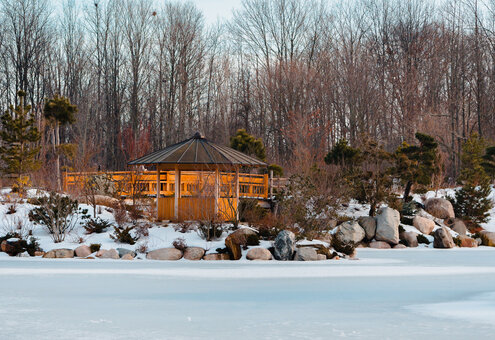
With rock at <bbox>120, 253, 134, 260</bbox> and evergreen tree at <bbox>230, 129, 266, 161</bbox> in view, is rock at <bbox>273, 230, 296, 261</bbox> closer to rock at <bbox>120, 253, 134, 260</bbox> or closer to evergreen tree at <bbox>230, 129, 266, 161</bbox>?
rock at <bbox>120, 253, 134, 260</bbox>

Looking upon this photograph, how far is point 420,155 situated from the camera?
2547 centimetres

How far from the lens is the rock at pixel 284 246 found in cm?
1797

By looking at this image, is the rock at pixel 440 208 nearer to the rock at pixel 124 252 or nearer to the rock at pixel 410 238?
the rock at pixel 410 238

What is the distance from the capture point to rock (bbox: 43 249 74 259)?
59.6 ft

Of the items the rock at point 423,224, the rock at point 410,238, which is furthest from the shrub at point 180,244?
the rock at point 423,224

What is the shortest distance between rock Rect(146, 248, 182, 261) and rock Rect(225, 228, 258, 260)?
1.53 m

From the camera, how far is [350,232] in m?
21.7

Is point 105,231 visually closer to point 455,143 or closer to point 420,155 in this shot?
point 420,155

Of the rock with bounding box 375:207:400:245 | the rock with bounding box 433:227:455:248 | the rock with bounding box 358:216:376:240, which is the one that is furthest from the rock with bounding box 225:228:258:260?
the rock with bounding box 433:227:455:248

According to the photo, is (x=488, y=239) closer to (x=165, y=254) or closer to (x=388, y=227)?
(x=388, y=227)

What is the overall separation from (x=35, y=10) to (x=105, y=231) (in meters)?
27.8

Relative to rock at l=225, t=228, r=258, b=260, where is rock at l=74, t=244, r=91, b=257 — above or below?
below

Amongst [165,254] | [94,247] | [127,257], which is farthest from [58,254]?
[165,254]

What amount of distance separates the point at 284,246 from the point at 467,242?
30.2 feet
